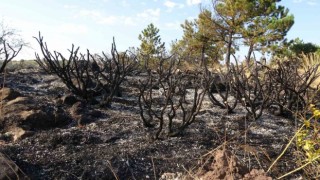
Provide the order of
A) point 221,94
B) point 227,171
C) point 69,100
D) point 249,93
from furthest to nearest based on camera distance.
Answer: point 221,94, point 69,100, point 249,93, point 227,171

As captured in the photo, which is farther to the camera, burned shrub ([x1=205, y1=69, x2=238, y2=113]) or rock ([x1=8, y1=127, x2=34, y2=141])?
burned shrub ([x1=205, y1=69, x2=238, y2=113])

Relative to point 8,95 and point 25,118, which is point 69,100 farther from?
point 25,118

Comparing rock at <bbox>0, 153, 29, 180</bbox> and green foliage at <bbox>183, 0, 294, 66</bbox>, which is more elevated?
green foliage at <bbox>183, 0, 294, 66</bbox>

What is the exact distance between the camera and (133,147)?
12.8 ft

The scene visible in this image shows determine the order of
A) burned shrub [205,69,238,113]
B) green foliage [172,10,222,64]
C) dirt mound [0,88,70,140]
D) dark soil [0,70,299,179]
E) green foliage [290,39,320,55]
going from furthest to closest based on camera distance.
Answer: green foliage [172,10,222,64], green foliage [290,39,320,55], burned shrub [205,69,238,113], dirt mound [0,88,70,140], dark soil [0,70,299,179]

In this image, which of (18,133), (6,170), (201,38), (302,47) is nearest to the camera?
(6,170)

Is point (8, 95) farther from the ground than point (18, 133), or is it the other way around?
point (8, 95)

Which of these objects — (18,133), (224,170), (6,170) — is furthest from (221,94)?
(6,170)

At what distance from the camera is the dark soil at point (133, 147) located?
3.46m

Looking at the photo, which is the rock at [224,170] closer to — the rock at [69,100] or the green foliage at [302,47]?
the rock at [69,100]

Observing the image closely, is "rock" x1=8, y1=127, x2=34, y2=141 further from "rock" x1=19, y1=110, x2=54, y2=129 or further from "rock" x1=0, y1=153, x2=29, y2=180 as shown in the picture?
"rock" x1=0, y1=153, x2=29, y2=180

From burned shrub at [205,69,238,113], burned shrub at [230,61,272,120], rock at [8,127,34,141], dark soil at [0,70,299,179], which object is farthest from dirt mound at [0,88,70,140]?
burned shrub at [230,61,272,120]

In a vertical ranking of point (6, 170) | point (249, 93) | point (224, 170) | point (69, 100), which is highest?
point (249, 93)

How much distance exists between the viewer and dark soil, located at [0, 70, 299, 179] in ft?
11.3
